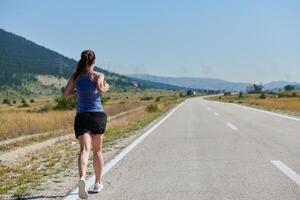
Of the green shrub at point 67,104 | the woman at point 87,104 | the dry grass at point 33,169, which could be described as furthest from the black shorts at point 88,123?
the green shrub at point 67,104

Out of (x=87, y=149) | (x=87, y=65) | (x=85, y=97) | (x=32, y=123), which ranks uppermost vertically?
(x=87, y=65)

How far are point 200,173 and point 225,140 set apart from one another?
5.86 metres

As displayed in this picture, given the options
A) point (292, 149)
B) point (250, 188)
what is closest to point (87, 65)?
point (250, 188)

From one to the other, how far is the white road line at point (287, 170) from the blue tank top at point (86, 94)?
3.25m

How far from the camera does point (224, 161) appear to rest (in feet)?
33.3

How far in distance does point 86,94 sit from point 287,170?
393 cm

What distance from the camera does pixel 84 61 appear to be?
7047mm

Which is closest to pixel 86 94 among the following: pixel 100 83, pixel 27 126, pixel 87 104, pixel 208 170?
pixel 87 104

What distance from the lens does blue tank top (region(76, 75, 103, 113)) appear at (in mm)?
7031

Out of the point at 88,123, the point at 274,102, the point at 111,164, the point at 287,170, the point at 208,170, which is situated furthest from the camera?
the point at 274,102

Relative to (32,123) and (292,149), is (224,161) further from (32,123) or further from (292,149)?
(32,123)

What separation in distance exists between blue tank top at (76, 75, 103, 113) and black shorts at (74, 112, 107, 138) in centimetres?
7

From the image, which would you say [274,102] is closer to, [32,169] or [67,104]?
[67,104]

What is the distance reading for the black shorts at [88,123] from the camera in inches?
275
